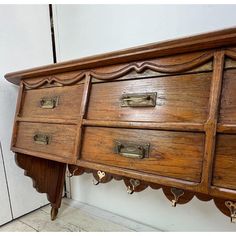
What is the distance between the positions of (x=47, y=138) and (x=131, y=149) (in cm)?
43

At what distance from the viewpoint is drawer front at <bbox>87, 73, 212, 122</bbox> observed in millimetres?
565

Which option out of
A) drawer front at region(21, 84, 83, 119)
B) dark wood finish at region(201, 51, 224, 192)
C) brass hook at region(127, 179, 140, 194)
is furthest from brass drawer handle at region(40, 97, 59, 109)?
dark wood finish at region(201, 51, 224, 192)

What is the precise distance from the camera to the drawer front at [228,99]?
0.51m

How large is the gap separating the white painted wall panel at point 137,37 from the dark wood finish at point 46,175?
214 mm

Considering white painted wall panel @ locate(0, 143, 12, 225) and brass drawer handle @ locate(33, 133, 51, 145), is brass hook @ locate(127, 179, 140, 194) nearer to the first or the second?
brass drawer handle @ locate(33, 133, 51, 145)

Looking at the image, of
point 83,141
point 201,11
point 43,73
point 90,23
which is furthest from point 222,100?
point 90,23

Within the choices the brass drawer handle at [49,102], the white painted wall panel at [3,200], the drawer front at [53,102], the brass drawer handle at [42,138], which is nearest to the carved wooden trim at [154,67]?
the drawer front at [53,102]

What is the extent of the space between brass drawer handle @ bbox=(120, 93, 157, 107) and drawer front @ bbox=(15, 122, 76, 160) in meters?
0.24

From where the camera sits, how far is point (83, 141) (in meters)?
0.77

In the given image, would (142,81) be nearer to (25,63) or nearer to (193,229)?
(193,229)

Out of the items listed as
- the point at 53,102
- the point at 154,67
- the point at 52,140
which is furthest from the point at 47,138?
the point at 154,67

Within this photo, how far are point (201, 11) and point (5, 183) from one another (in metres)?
1.39

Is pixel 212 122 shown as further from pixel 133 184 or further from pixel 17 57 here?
pixel 17 57

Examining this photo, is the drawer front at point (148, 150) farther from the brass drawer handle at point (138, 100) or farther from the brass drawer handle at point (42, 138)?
the brass drawer handle at point (42, 138)
